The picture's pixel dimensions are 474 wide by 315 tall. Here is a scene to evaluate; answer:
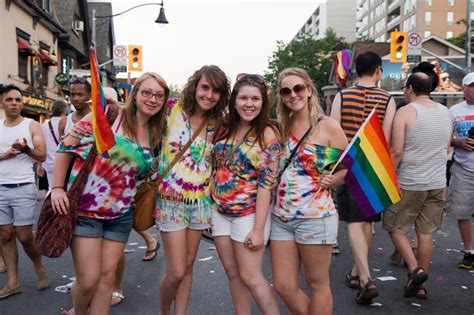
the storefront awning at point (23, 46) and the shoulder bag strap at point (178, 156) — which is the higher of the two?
the storefront awning at point (23, 46)

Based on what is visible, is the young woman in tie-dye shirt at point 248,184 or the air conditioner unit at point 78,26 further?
the air conditioner unit at point 78,26

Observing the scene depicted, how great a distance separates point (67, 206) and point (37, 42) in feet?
69.7

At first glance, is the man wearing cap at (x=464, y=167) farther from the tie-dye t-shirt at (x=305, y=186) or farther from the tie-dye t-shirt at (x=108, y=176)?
the tie-dye t-shirt at (x=108, y=176)

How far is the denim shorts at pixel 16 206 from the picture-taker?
4879 mm

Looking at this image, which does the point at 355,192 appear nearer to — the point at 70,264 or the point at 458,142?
the point at 458,142

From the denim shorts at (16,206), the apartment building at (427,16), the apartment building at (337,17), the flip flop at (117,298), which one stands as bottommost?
the flip flop at (117,298)

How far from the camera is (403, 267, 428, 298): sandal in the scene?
15.1ft

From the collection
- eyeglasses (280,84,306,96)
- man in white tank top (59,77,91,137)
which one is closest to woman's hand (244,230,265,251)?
eyeglasses (280,84,306,96)

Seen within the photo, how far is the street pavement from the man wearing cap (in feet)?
1.79

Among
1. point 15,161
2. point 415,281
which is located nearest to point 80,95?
point 15,161

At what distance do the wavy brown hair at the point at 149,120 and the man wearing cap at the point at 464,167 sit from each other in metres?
3.65

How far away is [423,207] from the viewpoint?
498 cm

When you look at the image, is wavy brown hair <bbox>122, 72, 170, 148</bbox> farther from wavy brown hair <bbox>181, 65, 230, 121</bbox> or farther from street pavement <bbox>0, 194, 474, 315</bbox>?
street pavement <bbox>0, 194, 474, 315</bbox>

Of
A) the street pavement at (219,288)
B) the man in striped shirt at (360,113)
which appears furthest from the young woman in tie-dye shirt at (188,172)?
the man in striped shirt at (360,113)
